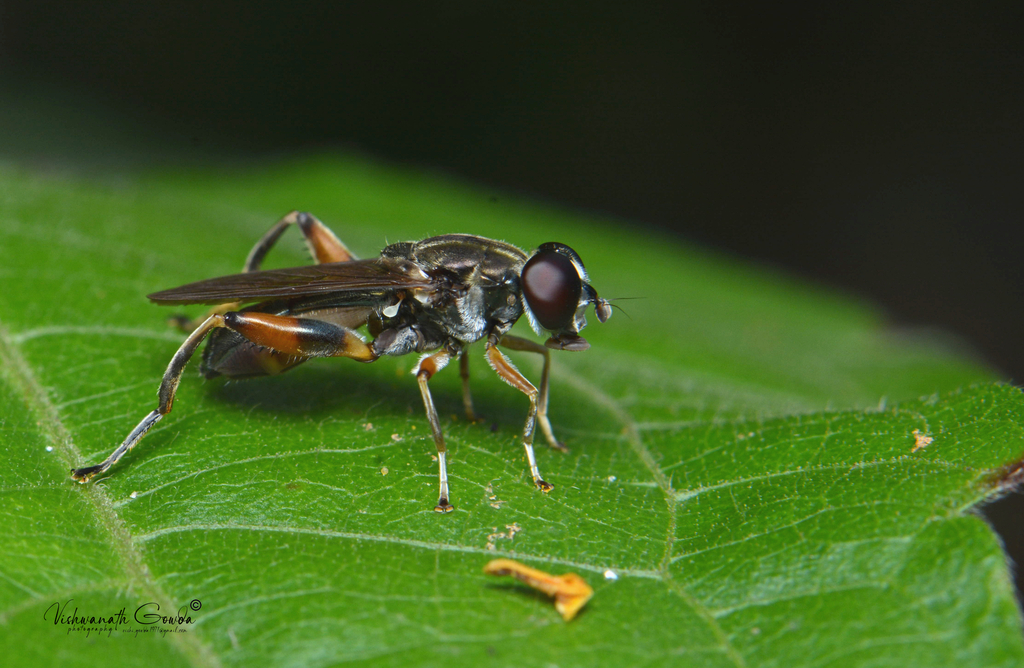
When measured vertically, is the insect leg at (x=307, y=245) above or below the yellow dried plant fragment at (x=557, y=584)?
above

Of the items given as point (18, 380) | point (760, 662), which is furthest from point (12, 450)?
point (760, 662)

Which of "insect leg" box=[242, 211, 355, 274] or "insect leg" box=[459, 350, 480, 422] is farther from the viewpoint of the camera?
"insect leg" box=[242, 211, 355, 274]

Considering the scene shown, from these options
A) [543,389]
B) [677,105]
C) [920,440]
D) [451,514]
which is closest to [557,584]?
[451,514]

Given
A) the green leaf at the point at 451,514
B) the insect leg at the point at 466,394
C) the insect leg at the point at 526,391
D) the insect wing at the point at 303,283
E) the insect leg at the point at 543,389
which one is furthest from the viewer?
the insect leg at the point at 466,394

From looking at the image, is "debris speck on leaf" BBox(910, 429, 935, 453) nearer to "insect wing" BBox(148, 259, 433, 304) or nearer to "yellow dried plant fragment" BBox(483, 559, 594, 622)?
"yellow dried plant fragment" BBox(483, 559, 594, 622)

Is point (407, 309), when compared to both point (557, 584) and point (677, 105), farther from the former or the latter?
point (677, 105)

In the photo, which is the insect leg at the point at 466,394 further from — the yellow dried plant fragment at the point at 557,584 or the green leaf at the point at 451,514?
the yellow dried plant fragment at the point at 557,584

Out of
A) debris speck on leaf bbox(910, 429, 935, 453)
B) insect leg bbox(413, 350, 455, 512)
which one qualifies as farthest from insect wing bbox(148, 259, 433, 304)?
debris speck on leaf bbox(910, 429, 935, 453)

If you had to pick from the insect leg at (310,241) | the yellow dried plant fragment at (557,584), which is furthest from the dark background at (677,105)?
the yellow dried plant fragment at (557,584)
